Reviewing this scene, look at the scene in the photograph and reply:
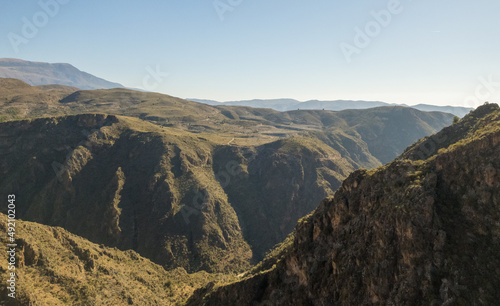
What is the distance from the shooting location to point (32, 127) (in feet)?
474

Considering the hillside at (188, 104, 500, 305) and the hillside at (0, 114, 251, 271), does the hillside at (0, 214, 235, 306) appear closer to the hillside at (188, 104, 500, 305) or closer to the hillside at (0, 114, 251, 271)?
the hillside at (0, 114, 251, 271)

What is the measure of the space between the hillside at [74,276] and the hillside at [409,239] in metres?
41.9

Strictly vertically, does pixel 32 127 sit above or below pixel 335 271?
above

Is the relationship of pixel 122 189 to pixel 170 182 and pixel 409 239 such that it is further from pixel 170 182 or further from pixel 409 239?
pixel 409 239

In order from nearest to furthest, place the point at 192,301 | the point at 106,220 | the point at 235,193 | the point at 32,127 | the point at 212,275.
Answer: the point at 192,301 → the point at 212,275 → the point at 106,220 → the point at 32,127 → the point at 235,193

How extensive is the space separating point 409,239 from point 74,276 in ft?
224

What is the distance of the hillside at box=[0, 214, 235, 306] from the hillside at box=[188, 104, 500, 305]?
41.9 meters

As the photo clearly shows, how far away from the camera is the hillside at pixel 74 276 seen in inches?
2036

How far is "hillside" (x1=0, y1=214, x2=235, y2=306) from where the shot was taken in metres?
51.7

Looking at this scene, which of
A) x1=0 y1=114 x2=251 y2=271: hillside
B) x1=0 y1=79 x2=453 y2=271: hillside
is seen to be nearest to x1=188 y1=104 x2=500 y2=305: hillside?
x1=0 y1=79 x2=453 y2=271: hillside

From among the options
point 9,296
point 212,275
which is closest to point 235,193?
point 212,275

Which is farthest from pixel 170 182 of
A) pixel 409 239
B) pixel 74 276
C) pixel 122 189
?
pixel 409 239

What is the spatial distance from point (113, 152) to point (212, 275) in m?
94.8

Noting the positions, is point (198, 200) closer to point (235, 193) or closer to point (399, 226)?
point (235, 193)
